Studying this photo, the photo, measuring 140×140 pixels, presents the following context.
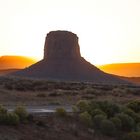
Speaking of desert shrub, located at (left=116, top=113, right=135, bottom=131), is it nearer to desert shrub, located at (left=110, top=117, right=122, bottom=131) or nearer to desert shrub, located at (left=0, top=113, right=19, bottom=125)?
desert shrub, located at (left=110, top=117, right=122, bottom=131)

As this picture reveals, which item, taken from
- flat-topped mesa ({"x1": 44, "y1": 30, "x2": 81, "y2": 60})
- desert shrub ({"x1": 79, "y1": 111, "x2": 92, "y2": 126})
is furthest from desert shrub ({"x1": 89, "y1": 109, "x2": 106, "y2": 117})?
flat-topped mesa ({"x1": 44, "y1": 30, "x2": 81, "y2": 60})

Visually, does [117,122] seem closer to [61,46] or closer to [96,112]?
[96,112]

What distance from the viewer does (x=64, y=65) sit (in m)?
160

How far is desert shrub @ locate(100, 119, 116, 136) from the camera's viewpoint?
2300 centimetres

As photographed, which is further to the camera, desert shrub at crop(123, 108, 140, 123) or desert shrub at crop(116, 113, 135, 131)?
desert shrub at crop(123, 108, 140, 123)

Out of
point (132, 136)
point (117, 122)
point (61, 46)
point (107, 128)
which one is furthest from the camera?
point (61, 46)

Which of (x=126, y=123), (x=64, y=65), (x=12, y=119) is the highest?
(x=64, y=65)

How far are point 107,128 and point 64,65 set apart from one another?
13723 centimetres

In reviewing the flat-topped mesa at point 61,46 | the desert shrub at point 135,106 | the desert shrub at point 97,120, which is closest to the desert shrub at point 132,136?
the desert shrub at point 97,120

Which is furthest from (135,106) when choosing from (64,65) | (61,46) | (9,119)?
A: (61,46)

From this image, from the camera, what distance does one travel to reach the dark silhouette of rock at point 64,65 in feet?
513


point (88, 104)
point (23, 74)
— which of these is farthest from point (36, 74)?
point (88, 104)

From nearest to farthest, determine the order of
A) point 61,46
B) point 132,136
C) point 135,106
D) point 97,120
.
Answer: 1. point 132,136
2. point 97,120
3. point 135,106
4. point 61,46

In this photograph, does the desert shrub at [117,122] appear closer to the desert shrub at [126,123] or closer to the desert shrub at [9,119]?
the desert shrub at [126,123]
